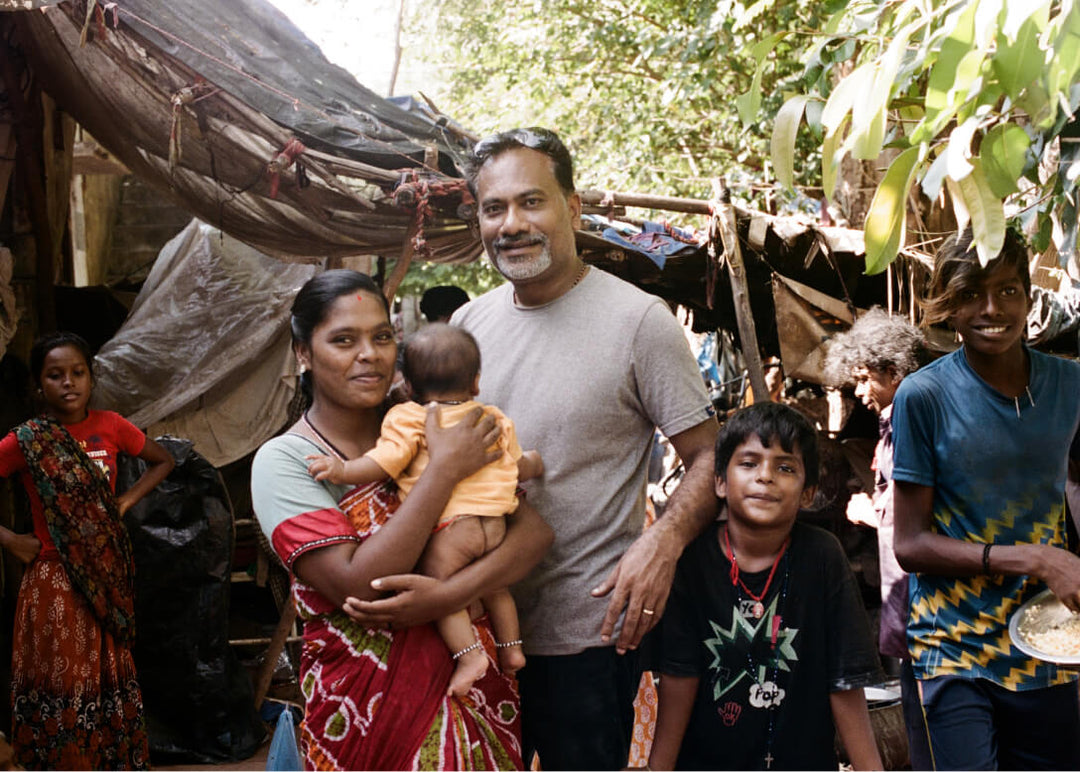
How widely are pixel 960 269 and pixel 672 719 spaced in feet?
4.49

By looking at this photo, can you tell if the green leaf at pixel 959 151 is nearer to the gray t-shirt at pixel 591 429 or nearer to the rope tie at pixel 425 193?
the gray t-shirt at pixel 591 429

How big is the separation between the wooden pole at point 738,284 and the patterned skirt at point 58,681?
3450mm

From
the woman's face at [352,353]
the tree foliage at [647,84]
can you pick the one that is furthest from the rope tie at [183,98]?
the tree foliage at [647,84]

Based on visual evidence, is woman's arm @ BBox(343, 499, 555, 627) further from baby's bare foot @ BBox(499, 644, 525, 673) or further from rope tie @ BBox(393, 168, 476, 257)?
rope tie @ BBox(393, 168, 476, 257)

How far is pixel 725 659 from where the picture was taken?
2535 mm

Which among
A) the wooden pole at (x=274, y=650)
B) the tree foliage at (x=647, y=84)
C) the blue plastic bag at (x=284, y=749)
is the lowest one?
the wooden pole at (x=274, y=650)

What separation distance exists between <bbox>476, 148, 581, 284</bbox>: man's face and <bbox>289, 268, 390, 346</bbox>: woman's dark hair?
33 cm

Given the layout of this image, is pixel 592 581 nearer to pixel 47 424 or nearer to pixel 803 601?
pixel 803 601

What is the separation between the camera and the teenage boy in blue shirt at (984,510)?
259cm

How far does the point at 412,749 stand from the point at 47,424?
10.4ft

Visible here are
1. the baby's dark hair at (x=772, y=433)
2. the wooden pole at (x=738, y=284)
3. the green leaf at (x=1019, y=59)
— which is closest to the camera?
the green leaf at (x=1019, y=59)

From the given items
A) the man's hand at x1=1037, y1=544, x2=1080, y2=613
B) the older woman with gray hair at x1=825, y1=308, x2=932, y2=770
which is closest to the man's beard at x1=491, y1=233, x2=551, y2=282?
the man's hand at x1=1037, y1=544, x2=1080, y2=613

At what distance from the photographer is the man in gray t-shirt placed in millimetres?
2369

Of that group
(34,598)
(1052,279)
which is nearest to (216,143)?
(34,598)
